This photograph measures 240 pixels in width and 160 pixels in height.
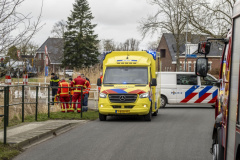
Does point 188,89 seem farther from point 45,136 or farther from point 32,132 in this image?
point 32,132

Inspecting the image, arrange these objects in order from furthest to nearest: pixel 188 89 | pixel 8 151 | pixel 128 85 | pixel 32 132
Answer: pixel 188 89, pixel 128 85, pixel 32 132, pixel 8 151

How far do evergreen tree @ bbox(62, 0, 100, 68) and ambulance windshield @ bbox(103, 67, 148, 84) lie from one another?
6044 cm

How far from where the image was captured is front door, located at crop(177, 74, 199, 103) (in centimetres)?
2494

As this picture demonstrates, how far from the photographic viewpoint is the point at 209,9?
131ft

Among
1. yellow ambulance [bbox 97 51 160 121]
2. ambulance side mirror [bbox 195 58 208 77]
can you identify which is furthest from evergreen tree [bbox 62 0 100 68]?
ambulance side mirror [bbox 195 58 208 77]

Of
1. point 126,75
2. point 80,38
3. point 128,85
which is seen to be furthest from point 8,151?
point 80,38

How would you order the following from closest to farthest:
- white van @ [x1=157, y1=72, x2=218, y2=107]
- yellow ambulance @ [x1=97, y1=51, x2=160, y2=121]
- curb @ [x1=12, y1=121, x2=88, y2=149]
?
curb @ [x1=12, y1=121, x2=88, y2=149]
yellow ambulance @ [x1=97, y1=51, x2=160, y2=121]
white van @ [x1=157, y1=72, x2=218, y2=107]

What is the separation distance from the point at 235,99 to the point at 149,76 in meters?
12.4

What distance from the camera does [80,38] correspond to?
78125 millimetres

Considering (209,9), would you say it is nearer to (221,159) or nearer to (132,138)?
(132,138)

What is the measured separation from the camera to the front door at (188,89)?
24.9 metres

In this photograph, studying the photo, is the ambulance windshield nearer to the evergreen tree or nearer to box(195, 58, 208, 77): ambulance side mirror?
box(195, 58, 208, 77): ambulance side mirror

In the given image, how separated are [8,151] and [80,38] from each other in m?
69.3

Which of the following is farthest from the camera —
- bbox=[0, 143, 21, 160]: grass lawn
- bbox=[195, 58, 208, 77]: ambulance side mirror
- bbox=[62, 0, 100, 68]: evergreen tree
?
bbox=[62, 0, 100, 68]: evergreen tree
